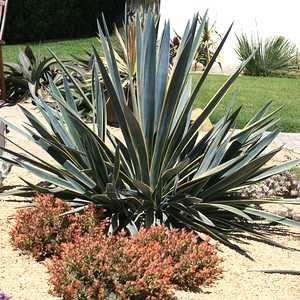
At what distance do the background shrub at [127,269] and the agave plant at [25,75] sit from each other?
6.74 metres

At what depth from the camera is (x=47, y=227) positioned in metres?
4.69

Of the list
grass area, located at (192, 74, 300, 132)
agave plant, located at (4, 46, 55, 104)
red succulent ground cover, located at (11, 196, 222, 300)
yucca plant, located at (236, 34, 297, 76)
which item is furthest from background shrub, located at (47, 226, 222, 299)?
yucca plant, located at (236, 34, 297, 76)

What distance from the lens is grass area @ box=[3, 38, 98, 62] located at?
17.4 meters

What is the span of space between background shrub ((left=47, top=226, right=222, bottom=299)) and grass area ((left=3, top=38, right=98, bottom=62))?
13.0 meters

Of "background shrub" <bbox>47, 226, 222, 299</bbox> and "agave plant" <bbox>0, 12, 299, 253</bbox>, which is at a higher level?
"agave plant" <bbox>0, 12, 299, 253</bbox>

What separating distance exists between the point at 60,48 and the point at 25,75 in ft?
26.0

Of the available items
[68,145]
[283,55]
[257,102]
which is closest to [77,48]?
[283,55]

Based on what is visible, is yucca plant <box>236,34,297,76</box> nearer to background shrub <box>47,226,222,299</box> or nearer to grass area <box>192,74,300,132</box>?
grass area <box>192,74,300,132</box>

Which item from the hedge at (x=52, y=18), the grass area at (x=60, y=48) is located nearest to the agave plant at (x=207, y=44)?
the grass area at (x=60, y=48)

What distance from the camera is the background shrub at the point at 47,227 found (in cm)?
466

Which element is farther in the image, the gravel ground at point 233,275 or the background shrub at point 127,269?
the gravel ground at point 233,275

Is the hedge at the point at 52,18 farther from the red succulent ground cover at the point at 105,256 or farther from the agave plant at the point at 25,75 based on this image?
the red succulent ground cover at the point at 105,256

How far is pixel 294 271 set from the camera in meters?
4.68

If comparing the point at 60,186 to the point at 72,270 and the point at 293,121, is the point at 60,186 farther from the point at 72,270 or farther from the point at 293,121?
the point at 293,121
